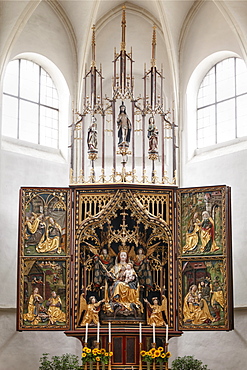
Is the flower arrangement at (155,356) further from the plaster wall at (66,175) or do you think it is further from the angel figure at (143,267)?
the plaster wall at (66,175)

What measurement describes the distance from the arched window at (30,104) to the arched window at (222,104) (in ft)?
13.7

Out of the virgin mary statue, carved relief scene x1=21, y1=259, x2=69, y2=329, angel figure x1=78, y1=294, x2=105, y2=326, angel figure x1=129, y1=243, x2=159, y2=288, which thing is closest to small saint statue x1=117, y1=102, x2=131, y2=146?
angel figure x1=129, y1=243, x2=159, y2=288

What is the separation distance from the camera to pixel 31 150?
69.1 ft

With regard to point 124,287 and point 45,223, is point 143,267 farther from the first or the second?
point 45,223

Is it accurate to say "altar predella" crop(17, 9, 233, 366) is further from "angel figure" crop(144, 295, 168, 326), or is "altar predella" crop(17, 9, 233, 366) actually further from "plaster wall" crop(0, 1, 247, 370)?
"plaster wall" crop(0, 1, 247, 370)

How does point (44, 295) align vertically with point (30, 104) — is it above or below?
below

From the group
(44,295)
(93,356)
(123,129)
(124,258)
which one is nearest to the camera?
(93,356)

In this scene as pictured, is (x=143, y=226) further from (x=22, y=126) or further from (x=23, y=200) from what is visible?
(x=22, y=126)

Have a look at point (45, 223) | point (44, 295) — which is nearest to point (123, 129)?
point (45, 223)

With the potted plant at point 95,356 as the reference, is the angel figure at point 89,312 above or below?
above

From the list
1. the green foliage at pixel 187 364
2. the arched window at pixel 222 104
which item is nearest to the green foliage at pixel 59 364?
the green foliage at pixel 187 364

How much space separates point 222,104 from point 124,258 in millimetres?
5521

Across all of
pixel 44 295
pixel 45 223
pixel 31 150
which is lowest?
pixel 44 295

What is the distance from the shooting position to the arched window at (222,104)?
68.8ft
